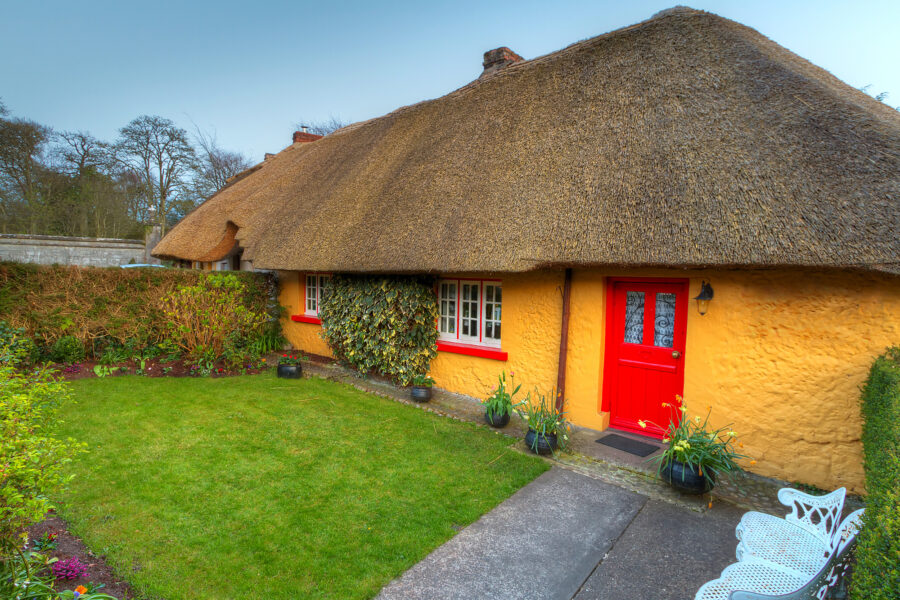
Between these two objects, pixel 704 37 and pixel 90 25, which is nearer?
pixel 704 37

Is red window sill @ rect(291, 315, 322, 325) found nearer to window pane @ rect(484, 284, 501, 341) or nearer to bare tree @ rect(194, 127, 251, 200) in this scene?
window pane @ rect(484, 284, 501, 341)

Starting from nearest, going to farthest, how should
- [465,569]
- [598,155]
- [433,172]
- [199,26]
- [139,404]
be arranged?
[465,569] < [598,155] < [139,404] < [433,172] < [199,26]

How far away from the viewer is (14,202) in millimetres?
17719

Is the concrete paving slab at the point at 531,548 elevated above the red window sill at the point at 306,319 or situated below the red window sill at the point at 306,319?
below

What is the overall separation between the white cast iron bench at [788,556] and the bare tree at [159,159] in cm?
2497

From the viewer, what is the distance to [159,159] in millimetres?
21266

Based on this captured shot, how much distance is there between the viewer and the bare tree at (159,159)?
20.6m

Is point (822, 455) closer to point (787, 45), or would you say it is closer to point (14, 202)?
point (787, 45)

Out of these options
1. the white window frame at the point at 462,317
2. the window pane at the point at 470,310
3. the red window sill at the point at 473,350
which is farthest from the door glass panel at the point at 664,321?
the window pane at the point at 470,310

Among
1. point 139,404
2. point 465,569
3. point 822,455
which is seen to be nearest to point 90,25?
point 139,404

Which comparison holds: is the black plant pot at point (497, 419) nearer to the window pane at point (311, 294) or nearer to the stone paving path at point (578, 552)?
the stone paving path at point (578, 552)

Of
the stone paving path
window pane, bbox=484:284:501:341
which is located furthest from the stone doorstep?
window pane, bbox=484:284:501:341

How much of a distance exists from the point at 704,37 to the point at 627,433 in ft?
17.5

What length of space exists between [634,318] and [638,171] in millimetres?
1861
